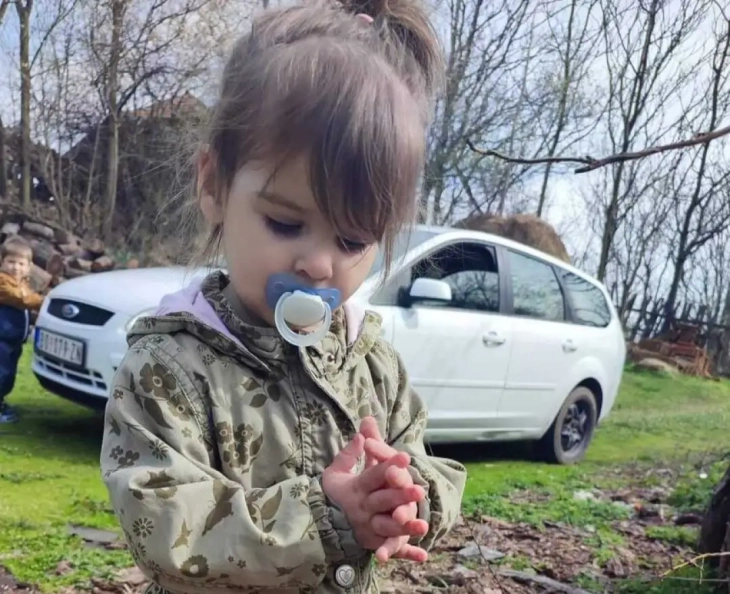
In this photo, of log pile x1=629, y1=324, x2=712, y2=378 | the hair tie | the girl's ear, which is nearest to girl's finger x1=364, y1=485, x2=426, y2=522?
the girl's ear

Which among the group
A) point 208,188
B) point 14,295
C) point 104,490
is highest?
point 208,188

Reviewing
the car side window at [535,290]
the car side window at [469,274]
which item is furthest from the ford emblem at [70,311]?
the car side window at [535,290]

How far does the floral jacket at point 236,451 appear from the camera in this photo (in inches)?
44.0

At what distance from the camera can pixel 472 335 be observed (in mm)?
5566

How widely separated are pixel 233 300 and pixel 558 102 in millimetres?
14148

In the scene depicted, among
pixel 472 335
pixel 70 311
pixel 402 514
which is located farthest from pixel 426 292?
pixel 402 514

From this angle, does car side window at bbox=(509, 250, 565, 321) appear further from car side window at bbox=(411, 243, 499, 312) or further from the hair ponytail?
the hair ponytail

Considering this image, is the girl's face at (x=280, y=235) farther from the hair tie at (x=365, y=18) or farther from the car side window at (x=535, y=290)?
the car side window at (x=535, y=290)

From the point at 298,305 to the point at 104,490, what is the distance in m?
3.04

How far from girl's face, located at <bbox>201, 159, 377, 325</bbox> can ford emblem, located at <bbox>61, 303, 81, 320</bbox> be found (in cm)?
369

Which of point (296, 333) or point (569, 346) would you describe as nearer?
point (296, 333)

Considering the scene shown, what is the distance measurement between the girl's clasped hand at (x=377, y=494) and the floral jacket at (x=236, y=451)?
24mm

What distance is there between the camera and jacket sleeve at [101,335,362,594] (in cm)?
111

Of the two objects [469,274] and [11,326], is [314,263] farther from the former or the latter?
[11,326]
